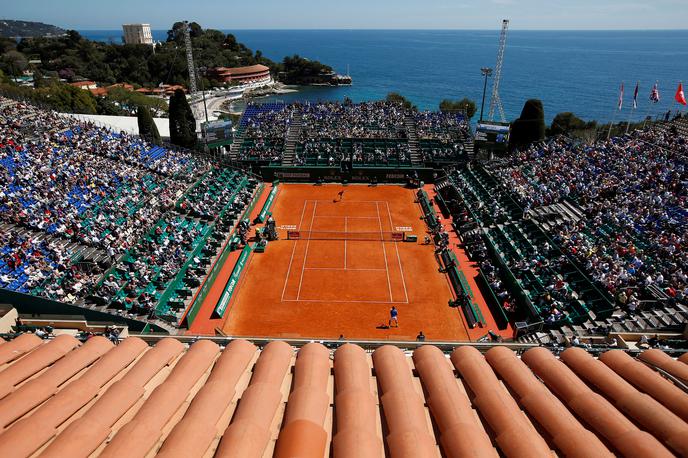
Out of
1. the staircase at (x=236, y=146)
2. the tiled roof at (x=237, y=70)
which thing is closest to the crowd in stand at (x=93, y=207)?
the staircase at (x=236, y=146)

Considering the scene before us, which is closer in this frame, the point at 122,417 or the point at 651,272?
the point at 122,417

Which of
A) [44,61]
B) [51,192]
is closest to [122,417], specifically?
[51,192]

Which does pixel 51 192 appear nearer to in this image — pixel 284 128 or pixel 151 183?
pixel 151 183

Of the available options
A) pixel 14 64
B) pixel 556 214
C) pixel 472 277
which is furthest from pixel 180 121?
pixel 14 64

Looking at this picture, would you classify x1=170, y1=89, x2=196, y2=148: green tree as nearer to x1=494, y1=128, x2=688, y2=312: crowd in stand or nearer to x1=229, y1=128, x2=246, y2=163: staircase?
x1=229, y1=128, x2=246, y2=163: staircase

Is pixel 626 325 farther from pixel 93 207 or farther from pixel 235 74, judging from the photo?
pixel 235 74

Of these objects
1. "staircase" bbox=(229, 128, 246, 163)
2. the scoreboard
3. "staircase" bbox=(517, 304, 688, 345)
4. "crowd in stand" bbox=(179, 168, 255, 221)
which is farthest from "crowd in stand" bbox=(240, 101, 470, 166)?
"staircase" bbox=(517, 304, 688, 345)

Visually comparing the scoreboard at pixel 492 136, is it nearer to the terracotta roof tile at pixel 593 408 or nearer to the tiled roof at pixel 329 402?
the tiled roof at pixel 329 402
